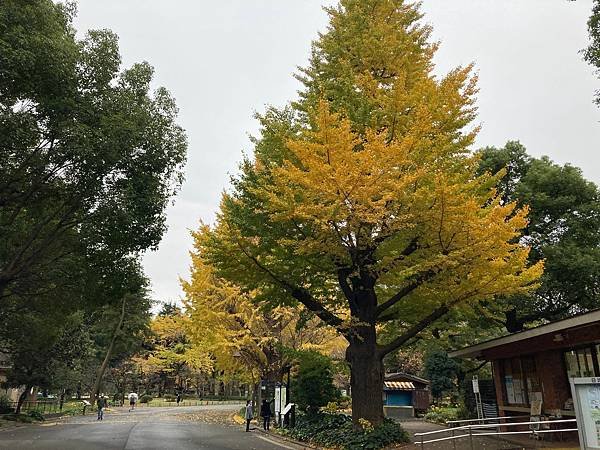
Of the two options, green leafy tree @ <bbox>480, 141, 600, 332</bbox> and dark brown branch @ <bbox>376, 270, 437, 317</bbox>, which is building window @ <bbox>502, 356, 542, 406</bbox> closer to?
green leafy tree @ <bbox>480, 141, 600, 332</bbox>

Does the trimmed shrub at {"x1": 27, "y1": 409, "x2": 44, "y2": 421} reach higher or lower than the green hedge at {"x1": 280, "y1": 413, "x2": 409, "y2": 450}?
lower

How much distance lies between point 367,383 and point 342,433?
1835 mm

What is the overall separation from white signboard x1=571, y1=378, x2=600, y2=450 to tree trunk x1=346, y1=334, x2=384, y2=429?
6.70m

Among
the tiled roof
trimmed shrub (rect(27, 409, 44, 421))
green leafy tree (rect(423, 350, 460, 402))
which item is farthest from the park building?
trimmed shrub (rect(27, 409, 44, 421))

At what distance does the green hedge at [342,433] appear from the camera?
12070mm

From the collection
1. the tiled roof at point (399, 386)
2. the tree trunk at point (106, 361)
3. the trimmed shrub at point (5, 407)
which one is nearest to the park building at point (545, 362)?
the tiled roof at point (399, 386)

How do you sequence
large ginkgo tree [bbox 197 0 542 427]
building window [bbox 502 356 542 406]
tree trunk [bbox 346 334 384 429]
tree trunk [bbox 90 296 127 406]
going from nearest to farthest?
1. large ginkgo tree [bbox 197 0 542 427]
2. tree trunk [bbox 346 334 384 429]
3. building window [bbox 502 356 542 406]
4. tree trunk [bbox 90 296 127 406]

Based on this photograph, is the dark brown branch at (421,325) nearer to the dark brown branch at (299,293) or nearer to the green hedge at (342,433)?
the dark brown branch at (299,293)

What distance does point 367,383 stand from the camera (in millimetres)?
12883

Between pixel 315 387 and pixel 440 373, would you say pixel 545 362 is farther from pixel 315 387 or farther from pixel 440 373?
pixel 440 373

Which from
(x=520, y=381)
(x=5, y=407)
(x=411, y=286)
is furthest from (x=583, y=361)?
(x=5, y=407)

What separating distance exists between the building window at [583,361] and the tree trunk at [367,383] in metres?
5.19

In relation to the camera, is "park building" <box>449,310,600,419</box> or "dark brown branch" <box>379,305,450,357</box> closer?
"park building" <box>449,310,600,419</box>

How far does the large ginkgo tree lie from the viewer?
9.90 meters
